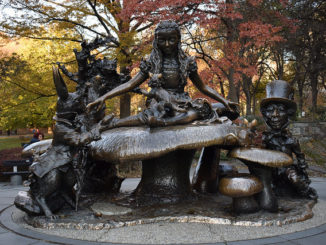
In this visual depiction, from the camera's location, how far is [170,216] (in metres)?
4.24

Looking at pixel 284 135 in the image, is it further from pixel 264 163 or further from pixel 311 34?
pixel 311 34

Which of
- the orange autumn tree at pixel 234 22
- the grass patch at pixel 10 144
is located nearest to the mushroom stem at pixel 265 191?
the orange autumn tree at pixel 234 22

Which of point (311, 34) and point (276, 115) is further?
point (311, 34)

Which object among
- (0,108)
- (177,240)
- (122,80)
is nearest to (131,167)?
(0,108)

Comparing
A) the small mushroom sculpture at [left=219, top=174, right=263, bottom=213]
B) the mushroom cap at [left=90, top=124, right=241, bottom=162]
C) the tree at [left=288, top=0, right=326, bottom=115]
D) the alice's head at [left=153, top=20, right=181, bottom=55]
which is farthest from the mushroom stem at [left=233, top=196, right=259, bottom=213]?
the tree at [left=288, top=0, right=326, bottom=115]

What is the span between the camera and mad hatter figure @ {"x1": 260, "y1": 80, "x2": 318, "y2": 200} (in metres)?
5.13

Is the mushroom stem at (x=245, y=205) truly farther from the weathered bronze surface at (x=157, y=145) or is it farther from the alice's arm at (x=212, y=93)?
the alice's arm at (x=212, y=93)

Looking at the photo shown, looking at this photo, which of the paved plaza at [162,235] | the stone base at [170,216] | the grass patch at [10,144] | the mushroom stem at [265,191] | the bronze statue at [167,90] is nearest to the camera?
the paved plaza at [162,235]

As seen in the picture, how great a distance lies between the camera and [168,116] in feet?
15.8

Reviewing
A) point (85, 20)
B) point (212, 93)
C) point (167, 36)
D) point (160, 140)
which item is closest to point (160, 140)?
point (160, 140)

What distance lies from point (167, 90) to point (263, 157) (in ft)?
6.27

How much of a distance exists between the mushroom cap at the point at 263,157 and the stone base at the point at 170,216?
654mm

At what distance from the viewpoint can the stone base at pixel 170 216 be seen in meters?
4.00

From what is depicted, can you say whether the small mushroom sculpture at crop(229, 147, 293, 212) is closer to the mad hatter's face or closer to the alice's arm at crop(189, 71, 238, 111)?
the mad hatter's face
